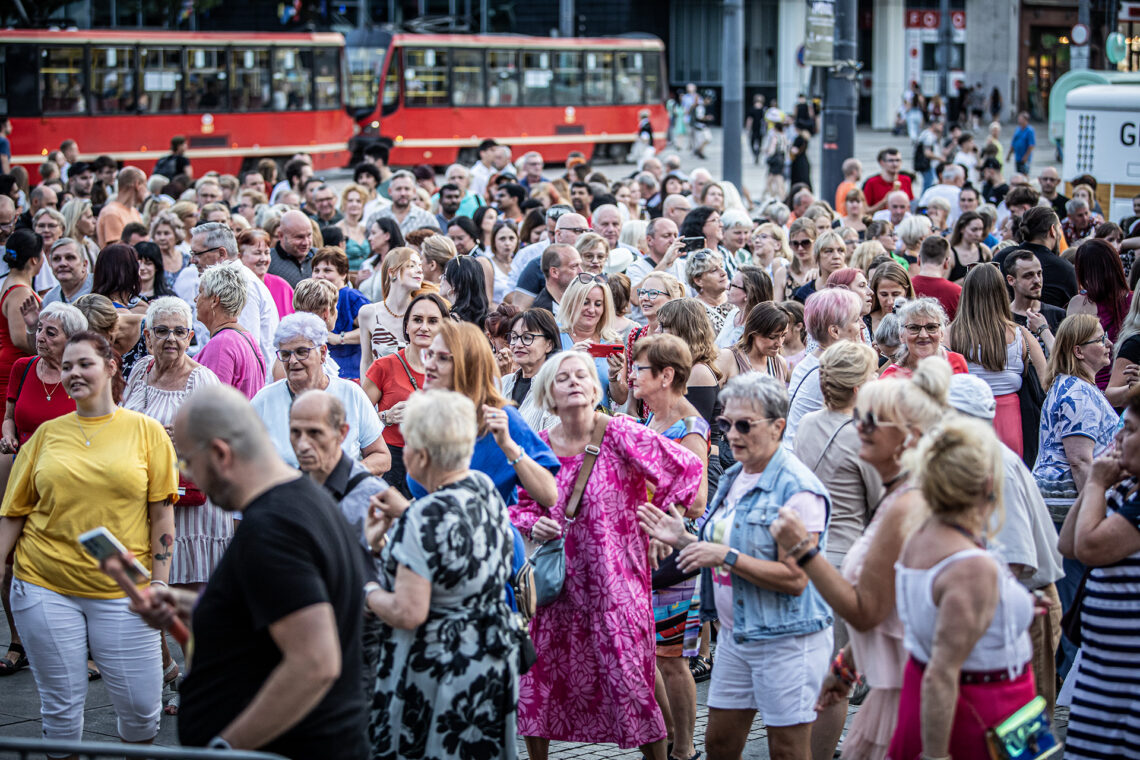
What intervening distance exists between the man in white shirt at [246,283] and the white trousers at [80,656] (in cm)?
230

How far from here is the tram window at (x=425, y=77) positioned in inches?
1291

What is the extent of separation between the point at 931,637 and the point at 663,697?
206 centimetres

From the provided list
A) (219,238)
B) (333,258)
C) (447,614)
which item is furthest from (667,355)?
(219,238)


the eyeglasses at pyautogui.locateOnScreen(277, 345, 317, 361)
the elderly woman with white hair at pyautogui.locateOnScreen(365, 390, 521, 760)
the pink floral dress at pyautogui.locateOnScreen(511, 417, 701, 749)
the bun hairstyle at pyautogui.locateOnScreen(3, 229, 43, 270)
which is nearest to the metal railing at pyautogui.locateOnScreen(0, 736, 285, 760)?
the elderly woman with white hair at pyautogui.locateOnScreen(365, 390, 521, 760)

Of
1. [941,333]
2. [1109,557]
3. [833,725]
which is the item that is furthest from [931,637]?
[941,333]

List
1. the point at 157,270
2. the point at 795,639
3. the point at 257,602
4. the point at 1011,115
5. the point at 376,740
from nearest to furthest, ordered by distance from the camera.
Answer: the point at 257,602 → the point at 376,740 → the point at 795,639 → the point at 157,270 → the point at 1011,115

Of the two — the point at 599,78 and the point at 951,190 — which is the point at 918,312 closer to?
the point at 951,190

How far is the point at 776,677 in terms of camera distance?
453 centimetres

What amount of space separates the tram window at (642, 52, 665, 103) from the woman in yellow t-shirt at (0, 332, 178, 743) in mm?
33089

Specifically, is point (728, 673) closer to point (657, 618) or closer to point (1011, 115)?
point (657, 618)

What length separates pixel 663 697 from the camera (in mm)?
5414

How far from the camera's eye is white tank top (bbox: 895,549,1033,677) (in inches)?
138

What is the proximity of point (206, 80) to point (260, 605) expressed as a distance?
26.7 metres

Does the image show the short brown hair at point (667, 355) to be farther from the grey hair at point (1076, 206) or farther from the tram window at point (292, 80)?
the tram window at point (292, 80)
